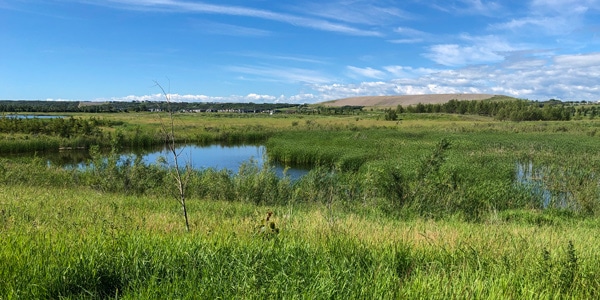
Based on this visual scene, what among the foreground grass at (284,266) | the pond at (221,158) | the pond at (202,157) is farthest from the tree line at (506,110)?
the foreground grass at (284,266)

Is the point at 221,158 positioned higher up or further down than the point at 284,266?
further down

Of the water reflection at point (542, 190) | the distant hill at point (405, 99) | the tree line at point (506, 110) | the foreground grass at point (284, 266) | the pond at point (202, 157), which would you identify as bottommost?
the pond at point (202, 157)

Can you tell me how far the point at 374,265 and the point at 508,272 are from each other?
1.30m

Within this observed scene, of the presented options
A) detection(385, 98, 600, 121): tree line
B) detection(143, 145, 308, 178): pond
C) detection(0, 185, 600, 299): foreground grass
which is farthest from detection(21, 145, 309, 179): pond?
detection(385, 98, 600, 121): tree line

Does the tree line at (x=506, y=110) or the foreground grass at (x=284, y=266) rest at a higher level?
the tree line at (x=506, y=110)

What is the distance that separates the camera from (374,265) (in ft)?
12.1

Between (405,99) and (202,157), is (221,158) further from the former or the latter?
(405,99)

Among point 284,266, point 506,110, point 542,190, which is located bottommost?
point 542,190

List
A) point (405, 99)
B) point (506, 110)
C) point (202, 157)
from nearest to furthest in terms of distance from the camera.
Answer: point (202, 157) < point (506, 110) < point (405, 99)

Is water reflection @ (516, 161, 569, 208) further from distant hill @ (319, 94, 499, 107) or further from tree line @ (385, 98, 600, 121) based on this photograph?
distant hill @ (319, 94, 499, 107)

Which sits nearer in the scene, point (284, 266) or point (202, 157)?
point (284, 266)

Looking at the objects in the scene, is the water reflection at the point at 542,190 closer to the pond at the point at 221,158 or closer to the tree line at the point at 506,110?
the pond at the point at 221,158

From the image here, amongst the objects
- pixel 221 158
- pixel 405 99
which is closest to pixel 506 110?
pixel 405 99

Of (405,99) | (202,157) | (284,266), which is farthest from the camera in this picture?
(405,99)
